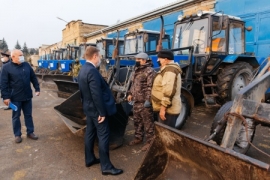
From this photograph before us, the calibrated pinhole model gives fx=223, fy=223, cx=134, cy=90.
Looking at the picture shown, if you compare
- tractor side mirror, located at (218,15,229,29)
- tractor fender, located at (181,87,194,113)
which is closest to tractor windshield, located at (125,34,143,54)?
tractor side mirror, located at (218,15,229,29)

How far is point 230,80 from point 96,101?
341cm

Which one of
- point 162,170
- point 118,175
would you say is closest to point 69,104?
point 118,175

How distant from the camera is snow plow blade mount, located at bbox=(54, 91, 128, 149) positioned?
12.0 ft

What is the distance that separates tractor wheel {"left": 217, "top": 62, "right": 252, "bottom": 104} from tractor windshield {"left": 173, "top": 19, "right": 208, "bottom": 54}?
713 millimetres

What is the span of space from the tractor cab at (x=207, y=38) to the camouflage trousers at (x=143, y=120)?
1884mm

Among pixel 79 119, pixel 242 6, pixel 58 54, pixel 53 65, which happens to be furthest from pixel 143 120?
pixel 58 54

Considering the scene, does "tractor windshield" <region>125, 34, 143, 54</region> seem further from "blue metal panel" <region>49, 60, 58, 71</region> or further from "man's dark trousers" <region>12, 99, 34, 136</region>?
"blue metal panel" <region>49, 60, 58, 71</region>

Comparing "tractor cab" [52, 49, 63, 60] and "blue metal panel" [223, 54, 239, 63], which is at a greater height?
"tractor cab" [52, 49, 63, 60]

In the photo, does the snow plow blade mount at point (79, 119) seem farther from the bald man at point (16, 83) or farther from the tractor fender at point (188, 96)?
the tractor fender at point (188, 96)

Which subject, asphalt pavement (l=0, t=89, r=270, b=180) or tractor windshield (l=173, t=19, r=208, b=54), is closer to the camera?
asphalt pavement (l=0, t=89, r=270, b=180)

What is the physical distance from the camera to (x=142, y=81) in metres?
3.71

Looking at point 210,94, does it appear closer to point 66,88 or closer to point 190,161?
point 190,161

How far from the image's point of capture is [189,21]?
5.43 m

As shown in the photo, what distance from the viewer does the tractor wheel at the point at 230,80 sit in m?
4.94
